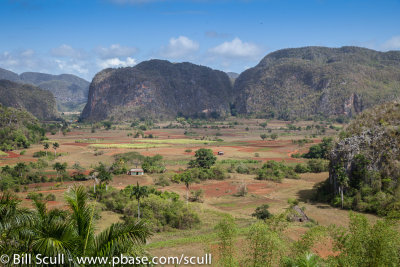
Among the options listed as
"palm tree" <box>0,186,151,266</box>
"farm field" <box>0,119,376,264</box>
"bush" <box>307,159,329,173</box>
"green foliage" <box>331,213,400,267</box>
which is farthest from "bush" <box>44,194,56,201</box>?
"bush" <box>307,159,329,173</box>

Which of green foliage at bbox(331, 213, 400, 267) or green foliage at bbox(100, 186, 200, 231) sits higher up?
green foliage at bbox(331, 213, 400, 267)

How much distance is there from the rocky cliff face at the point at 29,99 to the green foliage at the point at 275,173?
16042cm

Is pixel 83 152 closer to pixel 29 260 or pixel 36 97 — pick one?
pixel 29 260

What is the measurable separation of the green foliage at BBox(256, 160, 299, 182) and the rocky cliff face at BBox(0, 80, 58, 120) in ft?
526

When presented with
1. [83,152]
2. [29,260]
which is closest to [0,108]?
[83,152]

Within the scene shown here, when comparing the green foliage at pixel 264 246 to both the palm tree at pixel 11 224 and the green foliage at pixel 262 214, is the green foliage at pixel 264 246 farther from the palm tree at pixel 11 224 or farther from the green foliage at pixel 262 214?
the green foliage at pixel 262 214

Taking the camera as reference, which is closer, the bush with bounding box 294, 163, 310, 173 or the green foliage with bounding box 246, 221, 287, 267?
the green foliage with bounding box 246, 221, 287, 267

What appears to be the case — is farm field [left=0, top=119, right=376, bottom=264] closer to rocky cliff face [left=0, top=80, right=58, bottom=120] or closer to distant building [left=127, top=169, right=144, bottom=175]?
distant building [left=127, top=169, right=144, bottom=175]

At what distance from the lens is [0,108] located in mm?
92875

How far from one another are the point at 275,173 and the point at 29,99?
176m

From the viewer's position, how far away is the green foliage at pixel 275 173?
49.4 meters

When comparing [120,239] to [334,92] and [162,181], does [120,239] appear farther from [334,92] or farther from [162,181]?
[334,92]

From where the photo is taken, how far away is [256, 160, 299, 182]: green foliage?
49.4 meters
